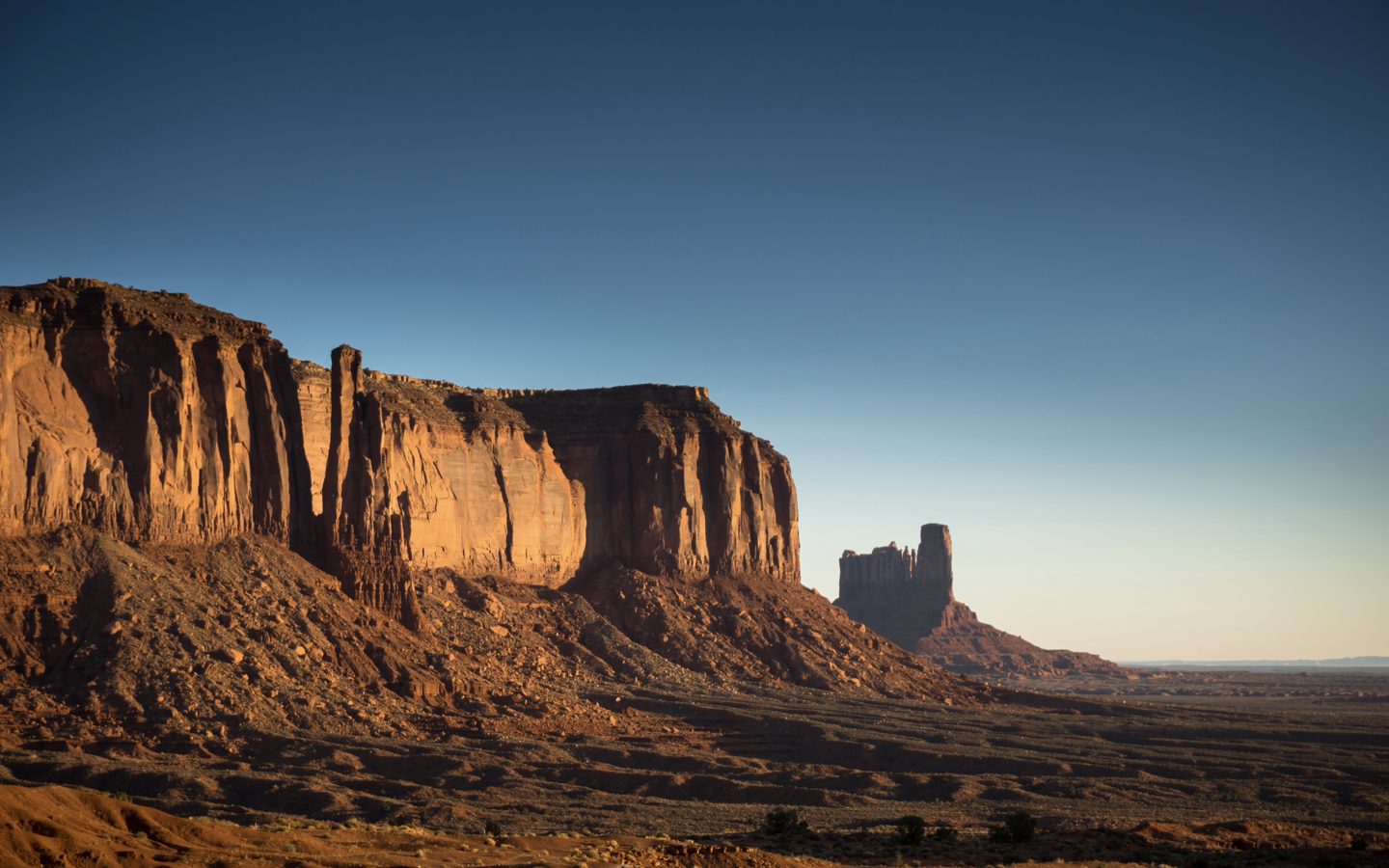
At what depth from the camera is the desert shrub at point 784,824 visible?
3778 centimetres

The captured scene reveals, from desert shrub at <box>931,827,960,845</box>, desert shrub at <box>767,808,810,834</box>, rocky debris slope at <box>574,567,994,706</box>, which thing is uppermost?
rocky debris slope at <box>574,567,994,706</box>

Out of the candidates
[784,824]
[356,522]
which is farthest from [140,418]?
[784,824]

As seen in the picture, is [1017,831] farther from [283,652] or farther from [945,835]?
[283,652]

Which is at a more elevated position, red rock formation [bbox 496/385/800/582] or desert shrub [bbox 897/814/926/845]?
red rock formation [bbox 496/385/800/582]

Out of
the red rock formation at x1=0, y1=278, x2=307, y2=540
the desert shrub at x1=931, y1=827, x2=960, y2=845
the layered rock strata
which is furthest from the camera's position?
the layered rock strata

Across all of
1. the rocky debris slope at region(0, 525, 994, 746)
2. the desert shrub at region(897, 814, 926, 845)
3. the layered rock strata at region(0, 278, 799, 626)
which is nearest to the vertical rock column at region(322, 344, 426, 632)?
the layered rock strata at region(0, 278, 799, 626)

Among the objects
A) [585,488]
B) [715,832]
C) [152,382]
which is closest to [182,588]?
[152,382]

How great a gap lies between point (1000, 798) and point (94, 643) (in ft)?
130

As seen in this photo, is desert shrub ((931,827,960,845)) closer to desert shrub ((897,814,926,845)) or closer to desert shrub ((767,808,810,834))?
desert shrub ((897,814,926,845))

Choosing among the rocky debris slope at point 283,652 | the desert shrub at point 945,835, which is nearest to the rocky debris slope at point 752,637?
the rocky debris slope at point 283,652

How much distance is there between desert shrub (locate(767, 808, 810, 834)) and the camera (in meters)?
37.8

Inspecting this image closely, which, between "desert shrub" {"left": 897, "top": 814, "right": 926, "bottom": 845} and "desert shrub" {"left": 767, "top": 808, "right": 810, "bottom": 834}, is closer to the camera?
"desert shrub" {"left": 897, "top": 814, "right": 926, "bottom": 845}

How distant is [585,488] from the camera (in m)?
95.8

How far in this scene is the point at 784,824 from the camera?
3850 centimetres
